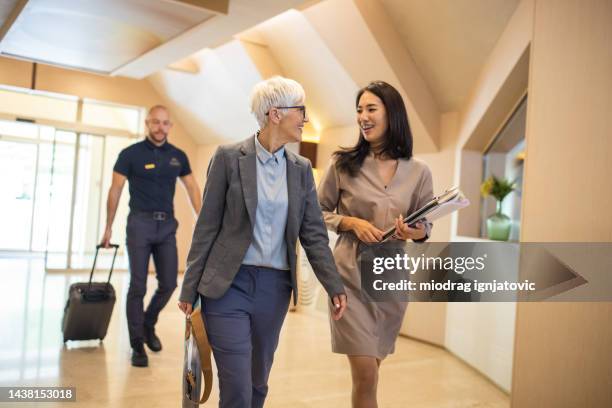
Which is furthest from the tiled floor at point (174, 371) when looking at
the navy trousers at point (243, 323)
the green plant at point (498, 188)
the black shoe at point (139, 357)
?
the navy trousers at point (243, 323)

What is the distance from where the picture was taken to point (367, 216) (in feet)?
→ 8.11

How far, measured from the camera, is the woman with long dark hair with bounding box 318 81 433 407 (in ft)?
7.73

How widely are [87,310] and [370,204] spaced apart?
308 centimetres

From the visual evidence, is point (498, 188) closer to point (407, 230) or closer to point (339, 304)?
point (407, 230)

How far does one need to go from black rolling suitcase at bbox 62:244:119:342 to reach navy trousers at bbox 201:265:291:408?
2749 millimetres

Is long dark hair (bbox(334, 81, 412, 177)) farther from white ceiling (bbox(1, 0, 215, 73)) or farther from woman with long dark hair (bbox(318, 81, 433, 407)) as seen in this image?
white ceiling (bbox(1, 0, 215, 73))

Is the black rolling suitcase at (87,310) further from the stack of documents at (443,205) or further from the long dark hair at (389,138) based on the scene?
the stack of documents at (443,205)

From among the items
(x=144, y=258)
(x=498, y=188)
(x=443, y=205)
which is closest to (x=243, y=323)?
(x=443, y=205)

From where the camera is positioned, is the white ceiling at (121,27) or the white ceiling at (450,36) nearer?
the white ceiling at (450,36)

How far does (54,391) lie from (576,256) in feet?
9.84

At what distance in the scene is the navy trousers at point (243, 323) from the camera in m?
2.08

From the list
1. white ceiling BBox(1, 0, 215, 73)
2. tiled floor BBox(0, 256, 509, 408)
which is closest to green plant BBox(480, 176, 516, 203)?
tiled floor BBox(0, 256, 509, 408)

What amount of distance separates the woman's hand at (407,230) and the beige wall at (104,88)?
8695 mm

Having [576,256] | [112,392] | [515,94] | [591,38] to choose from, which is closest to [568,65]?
[591,38]
